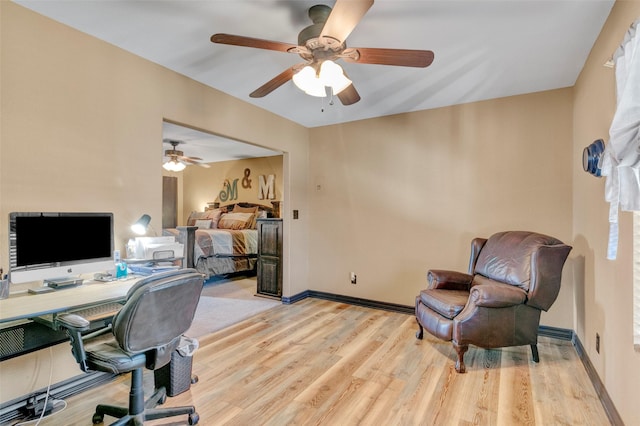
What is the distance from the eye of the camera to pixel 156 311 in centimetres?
156

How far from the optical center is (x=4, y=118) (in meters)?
1.86

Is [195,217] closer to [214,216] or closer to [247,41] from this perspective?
[214,216]

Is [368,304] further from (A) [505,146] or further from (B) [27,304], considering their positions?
(B) [27,304]

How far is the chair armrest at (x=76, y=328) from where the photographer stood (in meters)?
1.51

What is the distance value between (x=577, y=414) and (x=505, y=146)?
2.47m

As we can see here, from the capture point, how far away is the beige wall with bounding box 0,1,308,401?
190 centimetres

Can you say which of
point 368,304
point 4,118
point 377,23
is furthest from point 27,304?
point 368,304

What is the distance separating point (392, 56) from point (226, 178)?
6.25 metres

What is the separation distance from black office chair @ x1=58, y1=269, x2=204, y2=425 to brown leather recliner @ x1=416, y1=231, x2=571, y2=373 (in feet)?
6.47

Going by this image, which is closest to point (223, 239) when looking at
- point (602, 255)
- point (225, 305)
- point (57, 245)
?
point (225, 305)

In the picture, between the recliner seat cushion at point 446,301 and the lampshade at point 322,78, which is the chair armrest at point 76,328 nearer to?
the lampshade at point 322,78

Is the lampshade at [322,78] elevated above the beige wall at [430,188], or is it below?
above

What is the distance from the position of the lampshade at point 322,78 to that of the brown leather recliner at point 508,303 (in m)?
1.89

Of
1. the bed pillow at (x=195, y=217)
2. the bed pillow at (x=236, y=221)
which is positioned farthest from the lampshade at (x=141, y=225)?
the bed pillow at (x=195, y=217)
